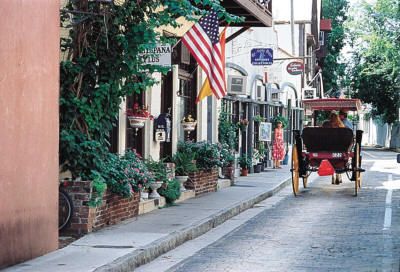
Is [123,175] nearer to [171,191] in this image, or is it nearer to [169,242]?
[169,242]

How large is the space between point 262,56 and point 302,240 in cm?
1392

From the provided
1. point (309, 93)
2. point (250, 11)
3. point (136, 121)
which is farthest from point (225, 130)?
point (309, 93)

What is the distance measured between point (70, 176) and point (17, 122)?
120 inches

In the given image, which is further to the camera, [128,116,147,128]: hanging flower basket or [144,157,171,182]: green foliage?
[144,157,171,182]: green foliage

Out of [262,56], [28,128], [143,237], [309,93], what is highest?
[309,93]

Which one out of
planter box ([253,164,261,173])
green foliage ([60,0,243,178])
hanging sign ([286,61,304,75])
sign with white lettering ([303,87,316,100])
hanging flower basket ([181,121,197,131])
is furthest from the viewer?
sign with white lettering ([303,87,316,100])

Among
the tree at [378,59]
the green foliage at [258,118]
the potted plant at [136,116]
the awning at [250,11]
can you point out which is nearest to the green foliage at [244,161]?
the green foliage at [258,118]

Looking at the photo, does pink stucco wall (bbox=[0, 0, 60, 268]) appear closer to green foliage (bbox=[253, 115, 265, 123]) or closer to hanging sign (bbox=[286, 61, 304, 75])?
green foliage (bbox=[253, 115, 265, 123])

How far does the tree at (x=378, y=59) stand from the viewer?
56.2 metres

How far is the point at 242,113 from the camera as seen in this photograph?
1010 inches

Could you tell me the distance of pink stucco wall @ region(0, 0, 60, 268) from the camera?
25.2 feet

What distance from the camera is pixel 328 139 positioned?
18.2m

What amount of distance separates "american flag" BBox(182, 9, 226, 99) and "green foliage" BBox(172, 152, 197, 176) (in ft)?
5.13

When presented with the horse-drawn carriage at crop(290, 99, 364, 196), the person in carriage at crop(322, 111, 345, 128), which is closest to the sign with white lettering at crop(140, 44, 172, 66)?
the horse-drawn carriage at crop(290, 99, 364, 196)
